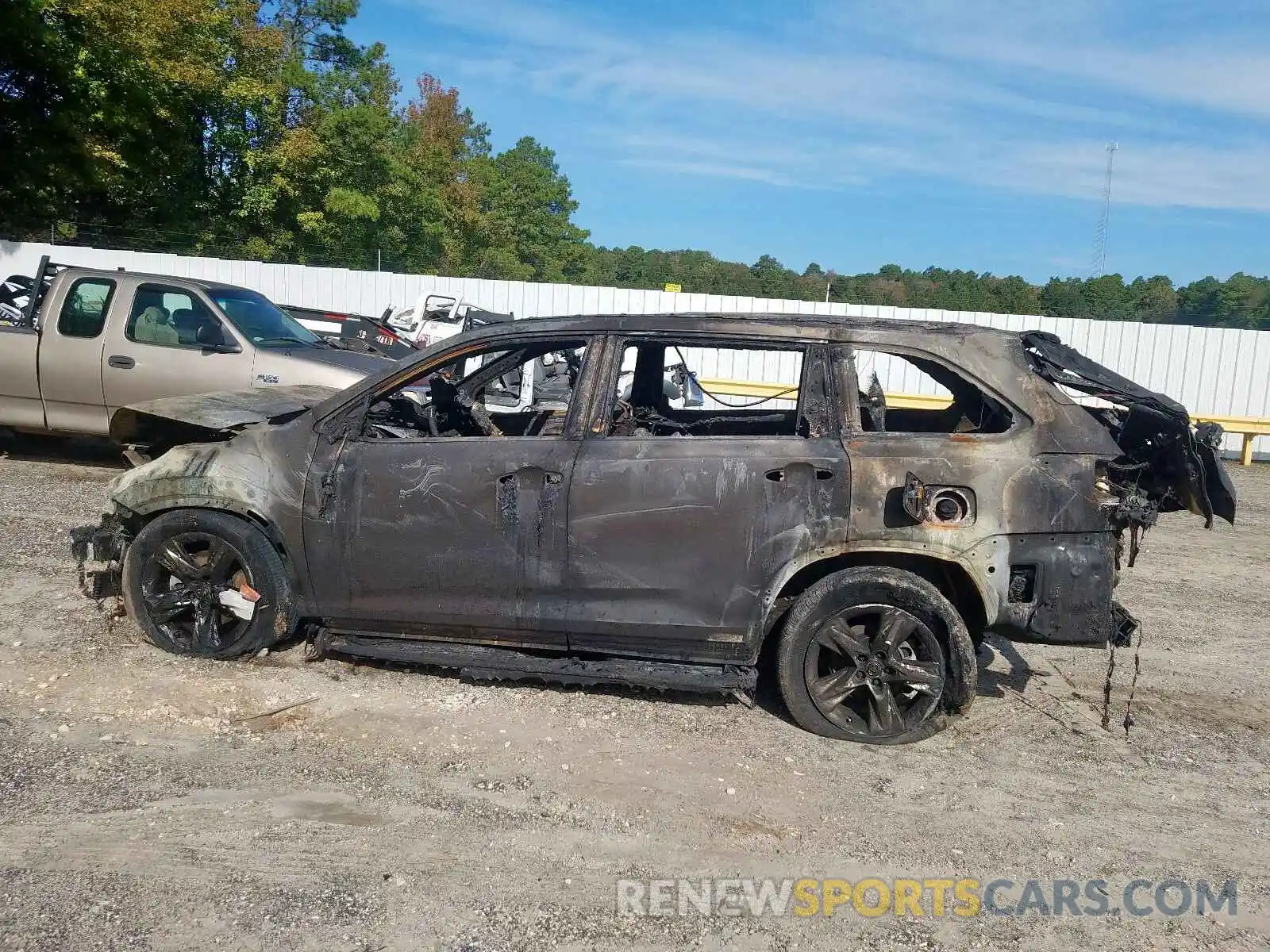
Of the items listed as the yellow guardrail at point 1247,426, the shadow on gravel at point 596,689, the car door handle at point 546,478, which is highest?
the yellow guardrail at point 1247,426

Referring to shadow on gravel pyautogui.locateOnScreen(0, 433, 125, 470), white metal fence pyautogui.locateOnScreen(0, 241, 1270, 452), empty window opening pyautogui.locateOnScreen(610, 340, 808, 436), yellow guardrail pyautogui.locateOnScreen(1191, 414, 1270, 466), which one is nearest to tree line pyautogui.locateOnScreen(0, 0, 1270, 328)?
white metal fence pyautogui.locateOnScreen(0, 241, 1270, 452)

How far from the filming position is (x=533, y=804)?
3.98m

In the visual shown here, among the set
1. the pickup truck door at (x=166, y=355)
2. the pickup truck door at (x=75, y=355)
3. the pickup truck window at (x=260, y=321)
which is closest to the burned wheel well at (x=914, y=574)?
the pickup truck door at (x=166, y=355)

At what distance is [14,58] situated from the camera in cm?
2336

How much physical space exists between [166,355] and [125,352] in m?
0.38

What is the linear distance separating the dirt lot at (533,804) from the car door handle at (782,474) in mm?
1160

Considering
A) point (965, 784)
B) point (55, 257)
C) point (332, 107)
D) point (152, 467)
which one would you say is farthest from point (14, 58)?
point (965, 784)

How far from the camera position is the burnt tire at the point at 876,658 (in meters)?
4.47

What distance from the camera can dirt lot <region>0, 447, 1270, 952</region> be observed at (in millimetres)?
3240

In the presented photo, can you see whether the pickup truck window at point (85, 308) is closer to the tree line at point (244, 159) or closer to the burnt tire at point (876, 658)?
the burnt tire at point (876, 658)

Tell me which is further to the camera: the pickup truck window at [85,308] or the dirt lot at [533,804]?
the pickup truck window at [85,308]

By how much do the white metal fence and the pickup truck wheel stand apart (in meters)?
11.5

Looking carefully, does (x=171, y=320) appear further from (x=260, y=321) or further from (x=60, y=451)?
(x=60, y=451)

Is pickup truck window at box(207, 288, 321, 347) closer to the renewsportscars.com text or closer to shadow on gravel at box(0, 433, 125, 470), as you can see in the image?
shadow on gravel at box(0, 433, 125, 470)
